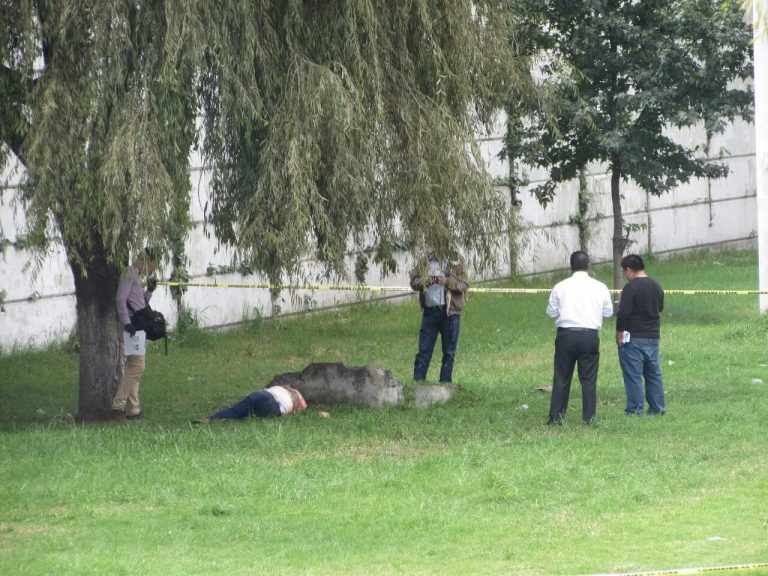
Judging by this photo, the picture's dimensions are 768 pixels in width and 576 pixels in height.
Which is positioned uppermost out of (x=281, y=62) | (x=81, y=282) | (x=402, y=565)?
(x=281, y=62)

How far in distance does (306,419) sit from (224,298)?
7886 millimetres

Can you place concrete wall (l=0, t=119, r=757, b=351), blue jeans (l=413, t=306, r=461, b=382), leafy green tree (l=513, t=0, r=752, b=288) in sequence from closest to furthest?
blue jeans (l=413, t=306, r=461, b=382) < concrete wall (l=0, t=119, r=757, b=351) < leafy green tree (l=513, t=0, r=752, b=288)

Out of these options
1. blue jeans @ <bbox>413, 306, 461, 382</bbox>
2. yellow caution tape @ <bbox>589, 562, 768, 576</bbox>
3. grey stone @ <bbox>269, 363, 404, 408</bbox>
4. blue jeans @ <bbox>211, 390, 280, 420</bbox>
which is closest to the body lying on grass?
blue jeans @ <bbox>211, 390, 280, 420</bbox>

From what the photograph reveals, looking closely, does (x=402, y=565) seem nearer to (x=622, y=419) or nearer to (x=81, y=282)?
(x=622, y=419)

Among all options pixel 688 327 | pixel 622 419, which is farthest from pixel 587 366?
pixel 688 327

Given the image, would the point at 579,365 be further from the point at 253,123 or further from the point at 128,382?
the point at 128,382

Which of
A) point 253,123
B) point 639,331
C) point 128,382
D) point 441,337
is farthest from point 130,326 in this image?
point 639,331

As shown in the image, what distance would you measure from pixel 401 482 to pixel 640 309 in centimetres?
369

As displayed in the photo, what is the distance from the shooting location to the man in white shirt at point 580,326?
41.4 feet

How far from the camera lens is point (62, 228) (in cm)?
1183

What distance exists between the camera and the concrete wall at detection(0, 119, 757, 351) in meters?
18.4

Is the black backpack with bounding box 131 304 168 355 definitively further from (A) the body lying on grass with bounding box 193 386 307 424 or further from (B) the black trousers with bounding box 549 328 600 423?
(B) the black trousers with bounding box 549 328 600 423

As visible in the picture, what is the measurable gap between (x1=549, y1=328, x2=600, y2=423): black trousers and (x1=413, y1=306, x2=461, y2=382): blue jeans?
242cm

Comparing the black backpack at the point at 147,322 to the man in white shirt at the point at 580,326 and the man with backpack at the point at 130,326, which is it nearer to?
the man with backpack at the point at 130,326
